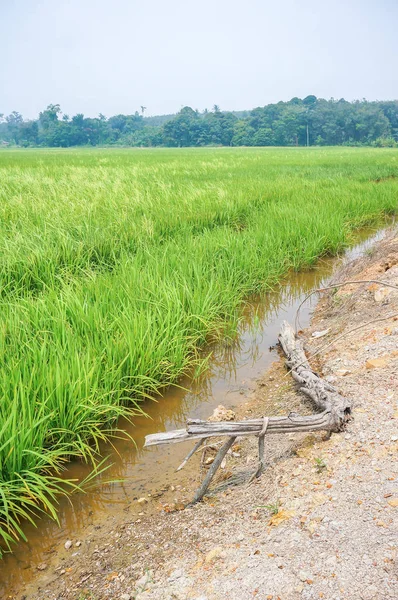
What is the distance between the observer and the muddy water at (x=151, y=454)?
68.0 inches

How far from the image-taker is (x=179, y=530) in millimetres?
1675

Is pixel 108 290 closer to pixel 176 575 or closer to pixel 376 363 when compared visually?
pixel 376 363

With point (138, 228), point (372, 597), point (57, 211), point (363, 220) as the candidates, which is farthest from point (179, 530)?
point (363, 220)

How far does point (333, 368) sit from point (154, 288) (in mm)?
1547

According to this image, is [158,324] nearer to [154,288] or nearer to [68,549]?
[154,288]

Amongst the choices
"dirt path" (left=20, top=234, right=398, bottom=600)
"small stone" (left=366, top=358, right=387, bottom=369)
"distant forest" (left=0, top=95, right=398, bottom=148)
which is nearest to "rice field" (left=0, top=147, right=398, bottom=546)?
"dirt path" (left=20, top=234, right=398, bottom=600)

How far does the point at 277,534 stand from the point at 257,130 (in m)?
79.6

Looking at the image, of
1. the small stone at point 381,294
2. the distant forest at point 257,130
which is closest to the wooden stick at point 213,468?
the small stone at point 381,294

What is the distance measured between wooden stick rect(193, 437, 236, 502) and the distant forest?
67.7 meters

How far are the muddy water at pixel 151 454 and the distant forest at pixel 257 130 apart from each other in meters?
65.8

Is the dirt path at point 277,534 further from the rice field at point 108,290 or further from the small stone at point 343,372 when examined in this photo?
the rice field at point 108,290

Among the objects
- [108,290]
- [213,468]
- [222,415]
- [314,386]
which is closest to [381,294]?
[314,386]

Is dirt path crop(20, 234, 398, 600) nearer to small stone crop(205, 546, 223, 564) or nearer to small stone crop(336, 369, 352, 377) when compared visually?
small stone crop(205, 546, 223, 564)

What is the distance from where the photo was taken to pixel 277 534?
57.7 inches
